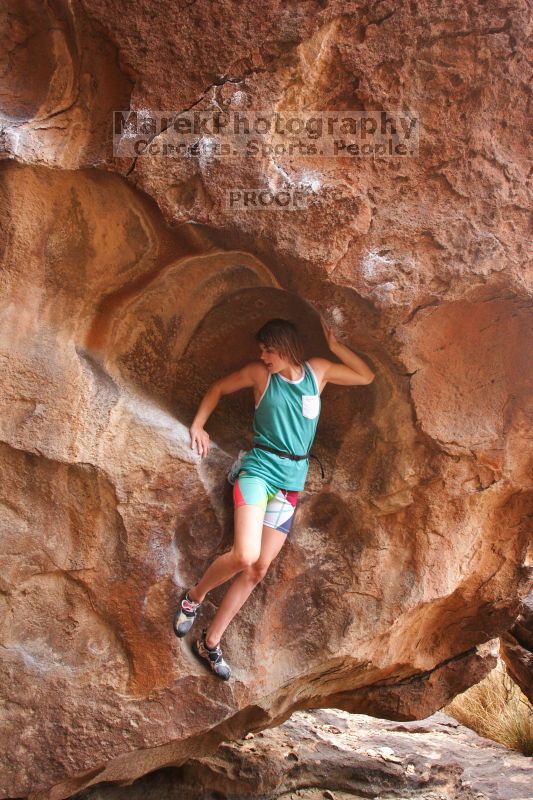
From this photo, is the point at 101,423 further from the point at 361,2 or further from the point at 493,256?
the point at 361,2

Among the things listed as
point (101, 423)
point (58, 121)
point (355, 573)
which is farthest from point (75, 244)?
point (355, 573)

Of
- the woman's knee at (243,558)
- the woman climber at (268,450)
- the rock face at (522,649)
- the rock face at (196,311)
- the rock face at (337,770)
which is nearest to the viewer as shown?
the rock face at (196,311)

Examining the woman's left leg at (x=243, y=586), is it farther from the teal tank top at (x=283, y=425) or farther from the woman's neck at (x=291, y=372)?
the woman's neck at (x=291, y=372)

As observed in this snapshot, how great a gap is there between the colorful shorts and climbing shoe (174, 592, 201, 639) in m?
0.44

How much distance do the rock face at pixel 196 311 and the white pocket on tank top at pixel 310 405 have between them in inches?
12.2

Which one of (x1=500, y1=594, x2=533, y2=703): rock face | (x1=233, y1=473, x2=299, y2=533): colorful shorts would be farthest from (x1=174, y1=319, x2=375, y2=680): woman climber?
(x1=500, y1=594, x2=533, y2=703): rock face

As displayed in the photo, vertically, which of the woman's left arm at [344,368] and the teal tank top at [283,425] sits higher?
the woman's left arm at [344,368]

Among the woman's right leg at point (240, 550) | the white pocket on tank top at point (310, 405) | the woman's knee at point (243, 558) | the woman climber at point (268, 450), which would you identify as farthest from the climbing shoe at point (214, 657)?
the white pocket on tank top at point (310, 405)

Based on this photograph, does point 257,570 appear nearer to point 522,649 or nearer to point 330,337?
point 330,337

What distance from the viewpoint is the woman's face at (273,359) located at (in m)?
2.99

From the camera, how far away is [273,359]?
299cm

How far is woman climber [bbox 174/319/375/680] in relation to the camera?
9.57 ft

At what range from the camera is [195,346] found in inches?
129

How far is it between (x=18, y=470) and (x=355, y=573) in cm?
156
